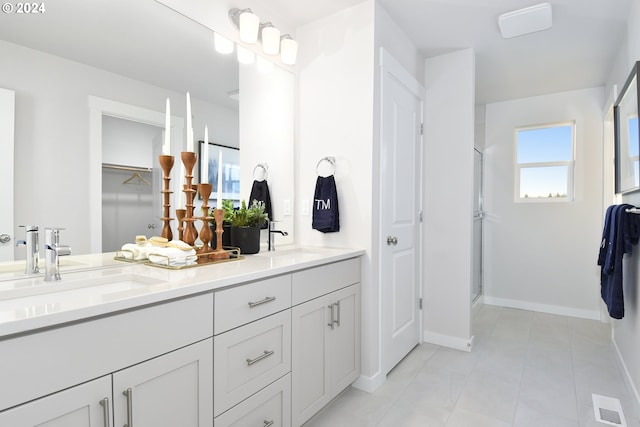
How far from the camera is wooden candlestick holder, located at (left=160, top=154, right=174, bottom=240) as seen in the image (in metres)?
1.62

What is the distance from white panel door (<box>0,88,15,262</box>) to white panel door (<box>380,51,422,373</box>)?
1.78 metres

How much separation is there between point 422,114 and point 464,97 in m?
0.34

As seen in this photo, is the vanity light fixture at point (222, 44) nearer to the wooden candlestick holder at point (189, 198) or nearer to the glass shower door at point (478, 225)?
the wooden candlestick holder at point (189, 198)

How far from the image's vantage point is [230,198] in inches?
81.2

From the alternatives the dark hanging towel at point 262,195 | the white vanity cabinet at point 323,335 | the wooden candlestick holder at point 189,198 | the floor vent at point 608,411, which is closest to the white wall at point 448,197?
the floor vent at point 608,411

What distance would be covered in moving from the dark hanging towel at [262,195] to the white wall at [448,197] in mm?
1403

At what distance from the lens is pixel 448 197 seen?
2893 mm

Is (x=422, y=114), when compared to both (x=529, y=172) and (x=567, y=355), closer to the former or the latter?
(x=529, y=172)

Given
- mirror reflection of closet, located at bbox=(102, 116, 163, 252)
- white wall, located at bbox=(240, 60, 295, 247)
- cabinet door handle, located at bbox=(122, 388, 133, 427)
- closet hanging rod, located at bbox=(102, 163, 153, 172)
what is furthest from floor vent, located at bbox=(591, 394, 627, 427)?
closet hanging rod, located at bbox=(102, 163, 153, 172)

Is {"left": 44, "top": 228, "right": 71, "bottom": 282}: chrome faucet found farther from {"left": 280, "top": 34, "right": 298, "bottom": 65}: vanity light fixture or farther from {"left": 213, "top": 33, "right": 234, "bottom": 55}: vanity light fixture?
{"left": 280, "top": 34, "right": 298, "bottom": 65}: vanity light fixture

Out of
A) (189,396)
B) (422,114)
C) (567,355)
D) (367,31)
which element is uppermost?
(367,31)

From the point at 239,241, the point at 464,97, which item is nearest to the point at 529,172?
→ the point at 464,97

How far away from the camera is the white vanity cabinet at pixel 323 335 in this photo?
64.7 inches

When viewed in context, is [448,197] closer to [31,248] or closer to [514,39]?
[514,39]
